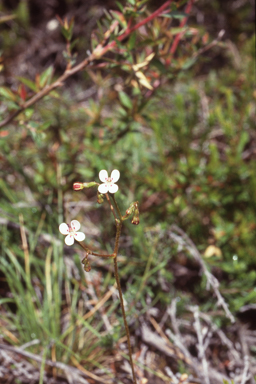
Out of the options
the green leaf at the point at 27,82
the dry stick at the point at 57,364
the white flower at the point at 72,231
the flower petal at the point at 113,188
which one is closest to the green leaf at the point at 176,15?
the green leaf at the point at 27,82

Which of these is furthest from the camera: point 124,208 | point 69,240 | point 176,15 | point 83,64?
point 124,208

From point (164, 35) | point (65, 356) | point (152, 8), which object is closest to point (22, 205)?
point (65, 356)

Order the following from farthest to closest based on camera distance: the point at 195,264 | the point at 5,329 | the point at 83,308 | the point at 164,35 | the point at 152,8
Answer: the point at 152,8 < the point at 195,264 < the point at 83,308 < the point at 5,329 < the point at 164,35

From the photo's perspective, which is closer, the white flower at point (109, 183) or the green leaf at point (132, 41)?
the white flower at point (109, 183)

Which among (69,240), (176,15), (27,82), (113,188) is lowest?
(69,240)

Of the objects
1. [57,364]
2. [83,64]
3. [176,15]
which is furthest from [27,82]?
[57,364]

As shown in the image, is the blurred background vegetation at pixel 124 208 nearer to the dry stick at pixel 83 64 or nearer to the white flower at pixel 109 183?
the dry stick at pixel 83 64

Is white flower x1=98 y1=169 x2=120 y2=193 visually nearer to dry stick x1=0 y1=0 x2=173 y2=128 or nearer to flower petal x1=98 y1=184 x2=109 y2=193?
flower petal x1=98 y1=184 x2=109 y2=193

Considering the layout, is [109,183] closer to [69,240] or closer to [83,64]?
[69,240]

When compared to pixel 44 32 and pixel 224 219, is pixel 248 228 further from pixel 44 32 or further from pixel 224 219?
pixel 44 32

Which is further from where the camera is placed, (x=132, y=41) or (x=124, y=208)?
(x=124, y=208)

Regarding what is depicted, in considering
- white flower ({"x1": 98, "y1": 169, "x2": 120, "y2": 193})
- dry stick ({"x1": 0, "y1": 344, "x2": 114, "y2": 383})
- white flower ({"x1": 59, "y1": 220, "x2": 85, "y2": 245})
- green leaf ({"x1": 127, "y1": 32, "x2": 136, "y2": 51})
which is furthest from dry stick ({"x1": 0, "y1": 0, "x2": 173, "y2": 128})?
dry stick ({"x1": 0, "y1": 344, "x2": 114, "y2": 383})
